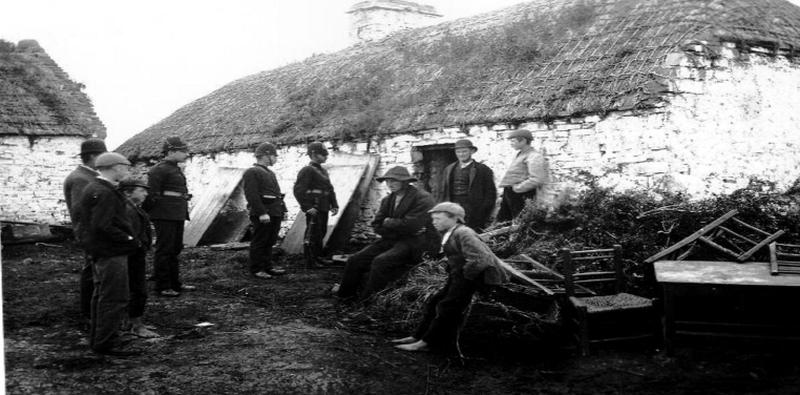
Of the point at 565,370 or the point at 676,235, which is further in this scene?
the point at 676,235

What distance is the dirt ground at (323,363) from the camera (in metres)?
4.73

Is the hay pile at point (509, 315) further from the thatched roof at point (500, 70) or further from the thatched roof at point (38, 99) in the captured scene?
the thatched roof at point (38, 99)

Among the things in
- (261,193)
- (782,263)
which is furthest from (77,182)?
(782,263)

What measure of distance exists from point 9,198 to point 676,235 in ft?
46.0

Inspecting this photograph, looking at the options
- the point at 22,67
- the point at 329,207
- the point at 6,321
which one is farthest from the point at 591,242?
the point at 22,67

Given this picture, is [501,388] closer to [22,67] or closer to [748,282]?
[748,282]

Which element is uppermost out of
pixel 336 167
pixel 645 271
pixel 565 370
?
pixel 336 167

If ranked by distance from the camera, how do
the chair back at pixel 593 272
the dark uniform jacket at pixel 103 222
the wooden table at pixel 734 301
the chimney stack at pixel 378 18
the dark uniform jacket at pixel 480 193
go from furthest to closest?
the chimney stack at pixel 378 18 < the dark uniform jacket at pixel 480 193 < the chair back at pixel 593 272 < the dark uniform jacket at pixel 103 222 < the wooden table at pixel 734 301

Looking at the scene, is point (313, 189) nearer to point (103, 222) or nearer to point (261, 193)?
point (261, 193)

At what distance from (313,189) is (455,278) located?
451 centimetres

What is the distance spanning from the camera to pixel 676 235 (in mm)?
7324

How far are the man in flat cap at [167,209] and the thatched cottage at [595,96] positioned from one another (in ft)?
13.5

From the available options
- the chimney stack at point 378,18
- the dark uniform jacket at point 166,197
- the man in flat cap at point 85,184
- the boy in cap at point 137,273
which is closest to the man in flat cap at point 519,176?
the dark uniform jacket at point 166,197

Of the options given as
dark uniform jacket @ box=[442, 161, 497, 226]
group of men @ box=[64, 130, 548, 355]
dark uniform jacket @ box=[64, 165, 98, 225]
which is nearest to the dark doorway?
group of men @ box=[64, 130, 548, 355]
